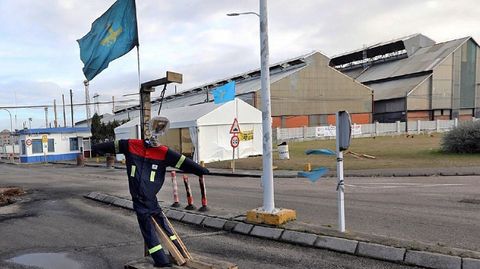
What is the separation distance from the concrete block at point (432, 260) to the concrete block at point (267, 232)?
84.4 inches

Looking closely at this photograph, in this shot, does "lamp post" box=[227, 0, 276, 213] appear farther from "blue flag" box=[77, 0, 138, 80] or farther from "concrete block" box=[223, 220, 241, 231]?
"blue flag" box=[77, 0, 138, 80]

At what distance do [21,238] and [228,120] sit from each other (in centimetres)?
1985

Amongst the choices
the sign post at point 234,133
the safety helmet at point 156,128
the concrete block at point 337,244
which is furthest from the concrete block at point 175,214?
the sign post at point 234,133

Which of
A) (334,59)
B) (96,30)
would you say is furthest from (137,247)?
(334,59)

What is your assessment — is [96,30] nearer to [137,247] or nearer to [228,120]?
[137,247]

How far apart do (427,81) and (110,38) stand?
68.0 m

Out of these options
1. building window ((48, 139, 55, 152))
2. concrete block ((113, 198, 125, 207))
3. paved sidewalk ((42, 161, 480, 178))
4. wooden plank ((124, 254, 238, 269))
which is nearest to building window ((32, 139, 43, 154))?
building window ((48, 139, 55, 152))

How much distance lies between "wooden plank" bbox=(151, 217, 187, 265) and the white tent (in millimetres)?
19915

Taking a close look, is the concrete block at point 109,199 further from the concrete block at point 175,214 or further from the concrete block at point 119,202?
the concrete block at point 175,214

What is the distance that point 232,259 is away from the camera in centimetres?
609

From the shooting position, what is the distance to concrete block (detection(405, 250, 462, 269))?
525cm

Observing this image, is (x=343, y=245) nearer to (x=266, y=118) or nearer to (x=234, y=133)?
(x=266, y=118)

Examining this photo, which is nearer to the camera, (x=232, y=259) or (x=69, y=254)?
(x=232, y=259)

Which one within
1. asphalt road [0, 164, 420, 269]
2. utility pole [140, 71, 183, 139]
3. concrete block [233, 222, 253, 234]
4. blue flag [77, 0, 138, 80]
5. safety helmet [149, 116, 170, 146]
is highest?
blue flag [77, 0, 138, 80]
